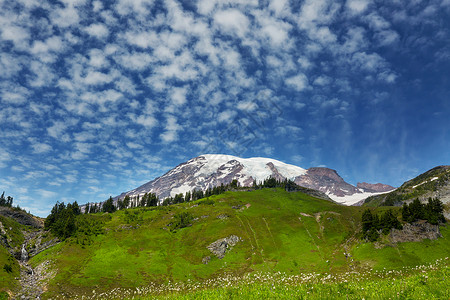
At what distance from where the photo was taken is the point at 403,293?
29.4 feet

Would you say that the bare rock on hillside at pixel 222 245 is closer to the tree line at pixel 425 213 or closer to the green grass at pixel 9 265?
the green grass at pixel 9 265

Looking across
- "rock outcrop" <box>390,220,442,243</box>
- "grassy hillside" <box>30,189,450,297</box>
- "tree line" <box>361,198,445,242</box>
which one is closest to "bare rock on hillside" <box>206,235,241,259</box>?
"grassy hillside" <box>30,189,450,297</box>

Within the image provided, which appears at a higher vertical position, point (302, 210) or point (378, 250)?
point (302, 210)

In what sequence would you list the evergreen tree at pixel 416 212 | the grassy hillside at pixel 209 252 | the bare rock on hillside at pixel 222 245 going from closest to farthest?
the grassy hillside at pixel 209 252
the evergreen tree at pixel 416 212
the bare rock on hillside at pixel 222 245

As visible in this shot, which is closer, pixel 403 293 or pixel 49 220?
pixel 403 293

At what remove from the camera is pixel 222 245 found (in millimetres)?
129375

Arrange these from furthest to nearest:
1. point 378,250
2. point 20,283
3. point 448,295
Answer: point 378,250
point 20,283
point 448,295

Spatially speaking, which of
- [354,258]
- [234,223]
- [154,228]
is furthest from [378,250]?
[154,228]

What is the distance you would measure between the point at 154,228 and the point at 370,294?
16073 centimetres

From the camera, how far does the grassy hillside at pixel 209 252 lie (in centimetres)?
9156

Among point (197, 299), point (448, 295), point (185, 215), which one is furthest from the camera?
point (185, 215)

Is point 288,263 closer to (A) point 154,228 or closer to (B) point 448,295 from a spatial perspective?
(A) point 154,228

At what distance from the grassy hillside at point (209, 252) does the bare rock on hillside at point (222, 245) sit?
3.02m

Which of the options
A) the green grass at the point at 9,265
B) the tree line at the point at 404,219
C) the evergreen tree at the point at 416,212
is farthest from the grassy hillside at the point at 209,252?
the green grass at the point at 9,265
